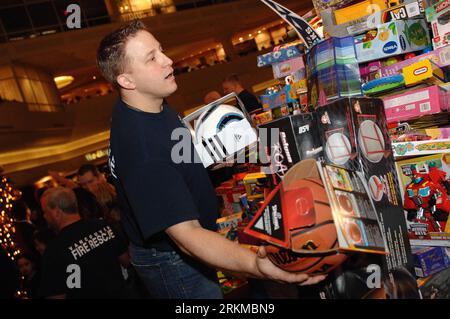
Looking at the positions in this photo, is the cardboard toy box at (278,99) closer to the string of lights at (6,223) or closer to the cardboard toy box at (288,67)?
the cardboard toy box at (288,67)

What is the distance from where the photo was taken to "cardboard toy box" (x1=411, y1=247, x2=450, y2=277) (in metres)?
2.16

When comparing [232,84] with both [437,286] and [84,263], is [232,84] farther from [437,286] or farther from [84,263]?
[437,286]

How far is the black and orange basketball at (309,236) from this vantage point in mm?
1287

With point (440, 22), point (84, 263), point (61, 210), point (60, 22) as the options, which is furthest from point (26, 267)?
point (60, 22)

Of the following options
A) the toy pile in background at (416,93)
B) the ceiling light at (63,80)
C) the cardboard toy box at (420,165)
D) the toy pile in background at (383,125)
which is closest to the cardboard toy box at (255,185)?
the toy pile in background at (383,125)

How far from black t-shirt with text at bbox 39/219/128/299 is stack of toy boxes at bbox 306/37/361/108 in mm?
1833

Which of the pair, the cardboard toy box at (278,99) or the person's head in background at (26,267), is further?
the person's head in background at (26,267)

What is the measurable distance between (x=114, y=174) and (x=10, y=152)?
14.9 meters

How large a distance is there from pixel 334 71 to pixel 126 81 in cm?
104

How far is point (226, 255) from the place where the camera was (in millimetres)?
1429

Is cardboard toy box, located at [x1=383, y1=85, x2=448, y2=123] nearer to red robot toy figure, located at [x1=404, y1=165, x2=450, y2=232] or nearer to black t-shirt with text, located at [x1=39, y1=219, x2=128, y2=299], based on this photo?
red robot toy figure, located at [x1=404, y1=165, x2=450, y2=232]

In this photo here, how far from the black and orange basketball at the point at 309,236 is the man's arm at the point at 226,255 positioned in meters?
0.03

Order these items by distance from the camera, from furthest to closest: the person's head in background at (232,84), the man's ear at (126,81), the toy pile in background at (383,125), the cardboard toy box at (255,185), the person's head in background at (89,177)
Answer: the person's head in background at (232,84) → the person's head in background at (89,177) → the cardboard toy box at (255,185) → the toy pile in background at (383,125) → the man's ear at (126,81)
